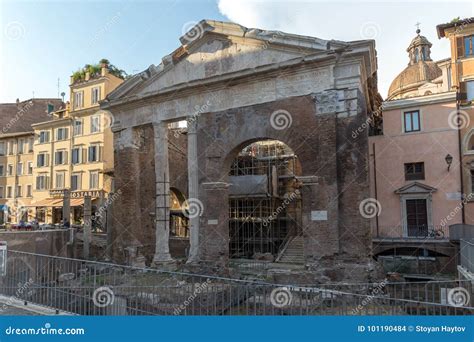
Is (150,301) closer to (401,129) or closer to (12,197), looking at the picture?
(401,129)

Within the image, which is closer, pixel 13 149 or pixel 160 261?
pixel 160 261

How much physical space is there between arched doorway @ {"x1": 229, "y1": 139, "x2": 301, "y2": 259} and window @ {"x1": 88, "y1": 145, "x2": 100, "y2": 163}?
1293 centimetres

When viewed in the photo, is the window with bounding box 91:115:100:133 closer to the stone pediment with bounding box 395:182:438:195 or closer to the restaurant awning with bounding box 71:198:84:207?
the restaurant awning with bounding box 71:198:84:207

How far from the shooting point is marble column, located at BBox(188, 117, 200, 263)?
14.4 meters

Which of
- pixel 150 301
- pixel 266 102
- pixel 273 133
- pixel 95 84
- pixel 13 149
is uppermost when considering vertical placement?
pixel 95 84

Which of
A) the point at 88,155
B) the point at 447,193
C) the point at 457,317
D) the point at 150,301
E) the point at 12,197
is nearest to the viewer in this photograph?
the point at 457,317

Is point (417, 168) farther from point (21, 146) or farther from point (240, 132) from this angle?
point (21, 146)

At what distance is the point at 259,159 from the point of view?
75.0 feet

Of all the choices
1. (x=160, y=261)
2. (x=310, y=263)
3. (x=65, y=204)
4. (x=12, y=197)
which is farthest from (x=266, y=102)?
(x=12, y=197)

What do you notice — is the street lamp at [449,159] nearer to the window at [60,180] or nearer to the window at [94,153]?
the window at [94,153]

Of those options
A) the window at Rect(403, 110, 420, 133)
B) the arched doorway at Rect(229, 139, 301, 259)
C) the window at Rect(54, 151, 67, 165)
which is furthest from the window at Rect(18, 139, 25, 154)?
the window at Rect(403, 110, 420, 133)

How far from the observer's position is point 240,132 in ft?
46.4

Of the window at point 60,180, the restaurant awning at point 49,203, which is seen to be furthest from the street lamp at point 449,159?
the window at point 60,180

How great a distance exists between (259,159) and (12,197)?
26337 mm
